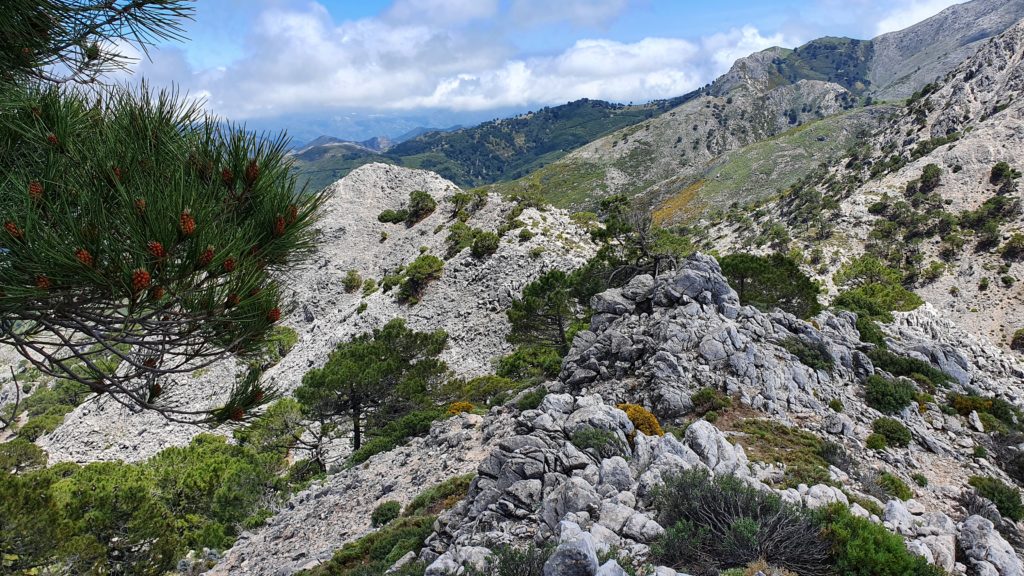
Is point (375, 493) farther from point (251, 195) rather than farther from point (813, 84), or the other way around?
point (813, 84)

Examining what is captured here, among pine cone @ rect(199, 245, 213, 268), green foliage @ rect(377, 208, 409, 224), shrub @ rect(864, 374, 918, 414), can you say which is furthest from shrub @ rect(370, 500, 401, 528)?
green foliage @ rect(377, 208, 409, 224)

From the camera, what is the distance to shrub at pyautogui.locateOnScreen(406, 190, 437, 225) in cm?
5281

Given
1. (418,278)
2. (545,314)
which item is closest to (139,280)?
(545,314)

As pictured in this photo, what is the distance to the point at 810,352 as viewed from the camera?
18234mm

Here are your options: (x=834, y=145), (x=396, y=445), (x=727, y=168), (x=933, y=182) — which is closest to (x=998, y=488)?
(x=396, y=445)

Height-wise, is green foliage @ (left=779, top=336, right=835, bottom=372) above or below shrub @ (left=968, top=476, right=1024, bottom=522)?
above

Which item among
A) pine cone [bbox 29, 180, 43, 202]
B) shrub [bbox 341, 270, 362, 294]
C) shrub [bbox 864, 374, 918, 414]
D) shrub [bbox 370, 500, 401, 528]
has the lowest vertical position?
shrub [bbox 370, 500, 401, 528]

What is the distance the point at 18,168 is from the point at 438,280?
35.5 meters

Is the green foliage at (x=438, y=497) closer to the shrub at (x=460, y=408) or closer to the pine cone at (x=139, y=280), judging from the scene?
the shrub at (x=460, y=408)

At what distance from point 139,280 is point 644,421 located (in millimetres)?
13212

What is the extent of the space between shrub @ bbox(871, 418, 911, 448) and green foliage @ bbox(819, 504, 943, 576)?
9451mm

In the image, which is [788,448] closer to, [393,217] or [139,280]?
[139,280]

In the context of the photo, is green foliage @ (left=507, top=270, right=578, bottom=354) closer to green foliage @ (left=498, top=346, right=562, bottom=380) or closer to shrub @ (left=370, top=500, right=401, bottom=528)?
green foliage @ (left=498, top=346, right=562, bottom=380)

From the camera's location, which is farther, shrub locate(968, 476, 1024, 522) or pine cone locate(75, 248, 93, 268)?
shrub locate(968, 476, 1024, 522)
